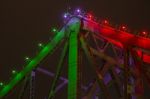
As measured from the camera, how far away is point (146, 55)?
5541cm

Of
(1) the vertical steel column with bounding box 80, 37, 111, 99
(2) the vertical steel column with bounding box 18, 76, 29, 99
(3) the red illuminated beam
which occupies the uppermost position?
(3) the red illuminated beam

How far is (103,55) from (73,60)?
Answer: 4327 millimetres

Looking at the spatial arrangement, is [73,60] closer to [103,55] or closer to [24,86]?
[103,55]

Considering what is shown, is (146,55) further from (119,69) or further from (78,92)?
(78,92)

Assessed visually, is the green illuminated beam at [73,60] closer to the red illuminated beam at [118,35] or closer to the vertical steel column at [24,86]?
the red illuminated beam at [118,35]

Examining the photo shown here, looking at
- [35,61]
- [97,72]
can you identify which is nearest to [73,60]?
[97,72]

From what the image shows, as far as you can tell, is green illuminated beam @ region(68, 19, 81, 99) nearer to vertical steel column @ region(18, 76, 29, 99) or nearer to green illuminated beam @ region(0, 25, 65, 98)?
green illuminated beam @ region(0, 25, 65, 98)

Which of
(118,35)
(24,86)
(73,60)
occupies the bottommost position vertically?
(24,86)

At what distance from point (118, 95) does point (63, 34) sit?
783 cm

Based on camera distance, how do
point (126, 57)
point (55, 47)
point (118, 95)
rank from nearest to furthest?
point (126, 57) → point (118, 95) → point (55, 47)

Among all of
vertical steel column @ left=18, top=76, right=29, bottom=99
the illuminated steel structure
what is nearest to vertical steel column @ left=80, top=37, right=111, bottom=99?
the illuminated steel structure

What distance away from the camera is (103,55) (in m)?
53.9

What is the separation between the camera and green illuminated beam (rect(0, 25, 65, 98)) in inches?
2219

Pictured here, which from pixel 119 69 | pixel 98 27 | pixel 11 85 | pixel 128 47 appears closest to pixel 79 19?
pixel 98 27
